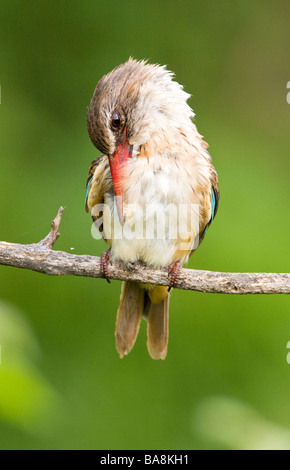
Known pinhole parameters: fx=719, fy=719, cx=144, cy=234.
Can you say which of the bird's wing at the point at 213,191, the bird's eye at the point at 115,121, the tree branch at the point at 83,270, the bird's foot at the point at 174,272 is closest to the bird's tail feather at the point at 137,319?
the bird's wing at the point at 213,191

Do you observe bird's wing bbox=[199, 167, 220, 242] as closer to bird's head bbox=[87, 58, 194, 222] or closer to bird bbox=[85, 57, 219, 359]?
bird bbox=[85, 57, 219, 359]

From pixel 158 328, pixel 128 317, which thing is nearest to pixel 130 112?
pixel 128 317

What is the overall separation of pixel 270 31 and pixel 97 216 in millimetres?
2828

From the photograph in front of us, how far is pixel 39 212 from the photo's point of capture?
15.7 feet

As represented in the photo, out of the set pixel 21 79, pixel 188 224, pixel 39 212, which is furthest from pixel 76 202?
pixel 188 224

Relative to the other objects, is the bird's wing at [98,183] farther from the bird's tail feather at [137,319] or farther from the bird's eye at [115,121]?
the bird's tail feather at [137,319]

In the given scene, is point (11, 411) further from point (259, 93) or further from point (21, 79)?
point (259, 93)

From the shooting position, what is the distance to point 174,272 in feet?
10.6

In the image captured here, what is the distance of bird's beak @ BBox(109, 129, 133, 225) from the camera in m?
3.14

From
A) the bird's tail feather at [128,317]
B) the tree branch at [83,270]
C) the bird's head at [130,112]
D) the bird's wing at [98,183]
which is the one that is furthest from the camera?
the bird's tail feather at [128,317]

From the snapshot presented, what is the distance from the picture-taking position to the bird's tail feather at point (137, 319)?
3.85 metres

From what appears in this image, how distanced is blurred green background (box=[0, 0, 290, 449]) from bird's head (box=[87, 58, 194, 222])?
1308 millimetres

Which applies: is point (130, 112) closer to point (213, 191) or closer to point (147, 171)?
point (147, 171)

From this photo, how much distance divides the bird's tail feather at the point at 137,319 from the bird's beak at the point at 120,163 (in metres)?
0.81
